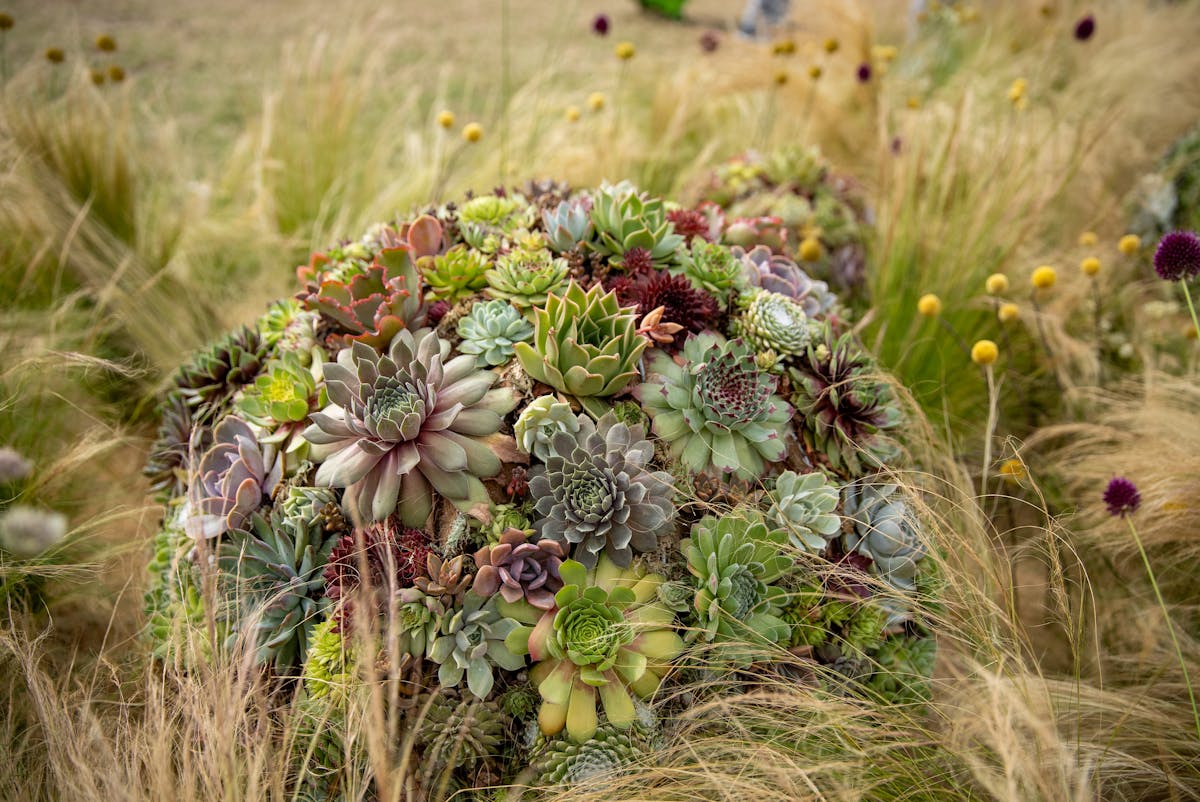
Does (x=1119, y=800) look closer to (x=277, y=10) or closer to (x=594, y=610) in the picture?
(x=594, y=610)

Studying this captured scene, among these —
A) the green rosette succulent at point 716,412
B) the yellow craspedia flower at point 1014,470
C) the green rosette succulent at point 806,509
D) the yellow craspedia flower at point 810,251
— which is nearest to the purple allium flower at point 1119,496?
the yellow craspedia flower at point 1014,470

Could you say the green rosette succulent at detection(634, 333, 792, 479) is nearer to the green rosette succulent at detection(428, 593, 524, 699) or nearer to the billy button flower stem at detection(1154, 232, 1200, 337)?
the green rosette succulent at detection(428, 593, 524, 699)

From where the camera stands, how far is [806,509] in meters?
1.48

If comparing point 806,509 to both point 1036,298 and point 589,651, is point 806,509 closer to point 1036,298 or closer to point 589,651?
point 589,651

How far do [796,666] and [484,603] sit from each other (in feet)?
2.03

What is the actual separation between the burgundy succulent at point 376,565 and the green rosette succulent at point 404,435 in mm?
35

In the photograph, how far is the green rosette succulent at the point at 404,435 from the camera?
1.37 metres

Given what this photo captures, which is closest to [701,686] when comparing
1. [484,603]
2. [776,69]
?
[484,603]

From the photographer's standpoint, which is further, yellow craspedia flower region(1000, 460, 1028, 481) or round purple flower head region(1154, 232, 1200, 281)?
round purple flower head region(1154, 232, 1200, 281)

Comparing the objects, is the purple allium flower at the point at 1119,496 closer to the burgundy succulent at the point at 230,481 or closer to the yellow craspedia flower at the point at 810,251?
the yellow craspedia flower at the point at 810,251

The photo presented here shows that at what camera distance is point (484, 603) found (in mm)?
1376

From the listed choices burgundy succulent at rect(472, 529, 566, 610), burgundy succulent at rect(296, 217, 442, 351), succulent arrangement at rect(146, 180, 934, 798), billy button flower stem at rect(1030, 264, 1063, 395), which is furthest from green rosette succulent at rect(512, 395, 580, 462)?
billy button flower stem at rect(1030, 264, 1063, 395)

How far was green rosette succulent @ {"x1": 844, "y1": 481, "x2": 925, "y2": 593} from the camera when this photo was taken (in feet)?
4.95

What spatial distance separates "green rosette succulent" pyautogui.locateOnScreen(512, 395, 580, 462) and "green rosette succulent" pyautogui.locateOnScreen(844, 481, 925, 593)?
606 millimetres
